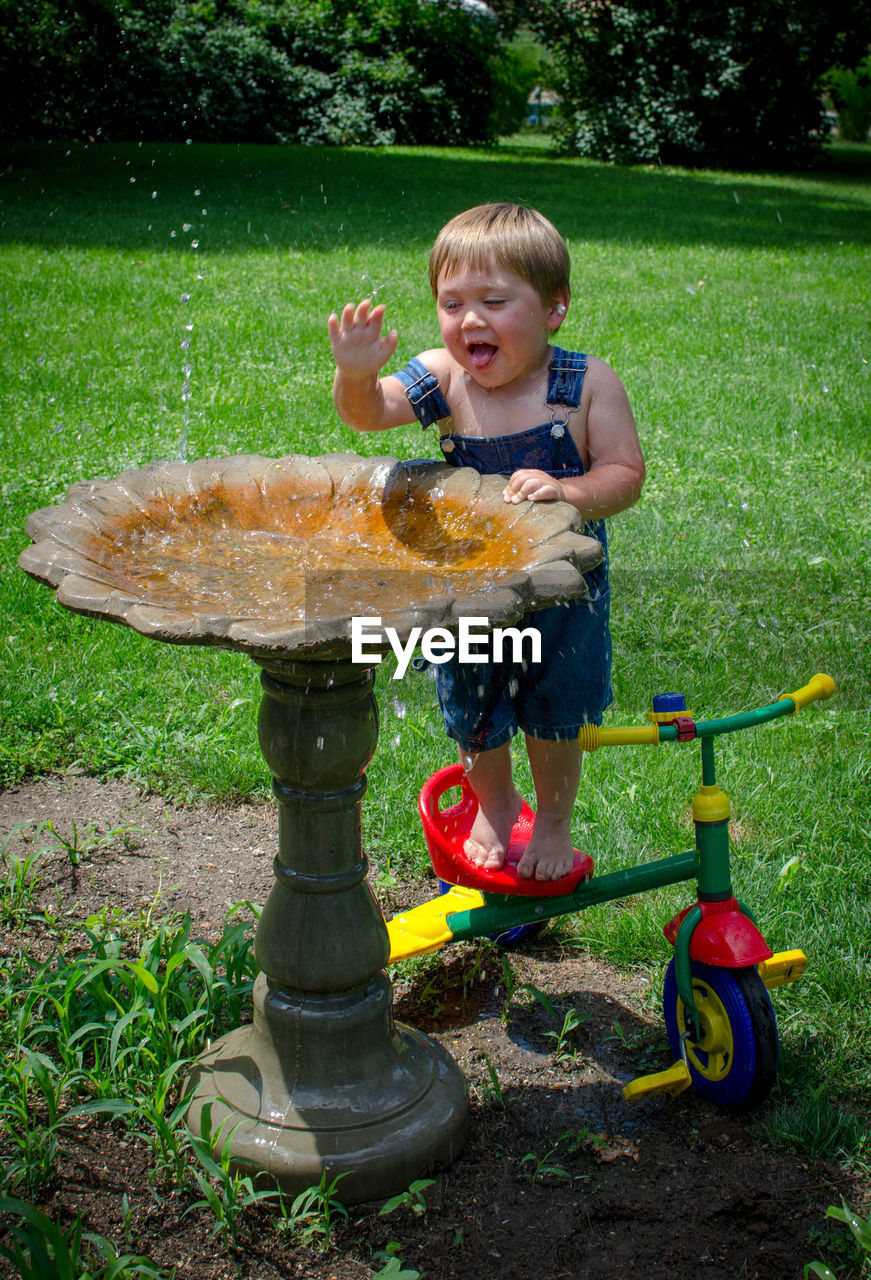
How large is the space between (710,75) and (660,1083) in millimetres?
20387

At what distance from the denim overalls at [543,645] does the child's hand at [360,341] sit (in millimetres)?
211

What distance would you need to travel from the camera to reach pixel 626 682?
3.67 meters

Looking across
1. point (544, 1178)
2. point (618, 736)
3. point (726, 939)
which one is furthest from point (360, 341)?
point (544, 1178)

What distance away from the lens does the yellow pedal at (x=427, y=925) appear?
2.38 metres

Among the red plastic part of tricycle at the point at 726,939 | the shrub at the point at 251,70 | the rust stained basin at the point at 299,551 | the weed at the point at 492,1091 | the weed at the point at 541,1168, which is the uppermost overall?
the shrub at the point at 251,70

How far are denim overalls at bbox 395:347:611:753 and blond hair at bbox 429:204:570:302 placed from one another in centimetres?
15

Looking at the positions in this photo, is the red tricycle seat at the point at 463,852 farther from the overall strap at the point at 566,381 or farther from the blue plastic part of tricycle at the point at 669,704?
the overall strap at the point at 566,381

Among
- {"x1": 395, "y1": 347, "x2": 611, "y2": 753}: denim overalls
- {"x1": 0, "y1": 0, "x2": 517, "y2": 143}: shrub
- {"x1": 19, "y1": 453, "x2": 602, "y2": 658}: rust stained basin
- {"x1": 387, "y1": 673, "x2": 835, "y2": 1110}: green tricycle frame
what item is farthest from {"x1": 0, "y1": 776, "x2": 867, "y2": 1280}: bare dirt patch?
{"x1": 0, "y1": 0, "x2": 517, "y2": 143}: shrub

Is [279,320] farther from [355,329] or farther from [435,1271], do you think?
[435,1271]

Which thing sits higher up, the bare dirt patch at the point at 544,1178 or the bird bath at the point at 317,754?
the bird bath at the point at 317,754

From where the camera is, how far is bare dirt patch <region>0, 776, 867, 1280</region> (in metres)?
1.86

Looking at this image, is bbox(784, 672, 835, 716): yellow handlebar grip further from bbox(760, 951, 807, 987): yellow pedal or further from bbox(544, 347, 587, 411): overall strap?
bbox(544, 347, 587, 411): overall strap

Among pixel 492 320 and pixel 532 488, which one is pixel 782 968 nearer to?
pixel 532 488

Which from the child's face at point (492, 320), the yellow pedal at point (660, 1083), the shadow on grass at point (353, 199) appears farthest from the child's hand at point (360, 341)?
the shadow on grass at point (353, 199)
